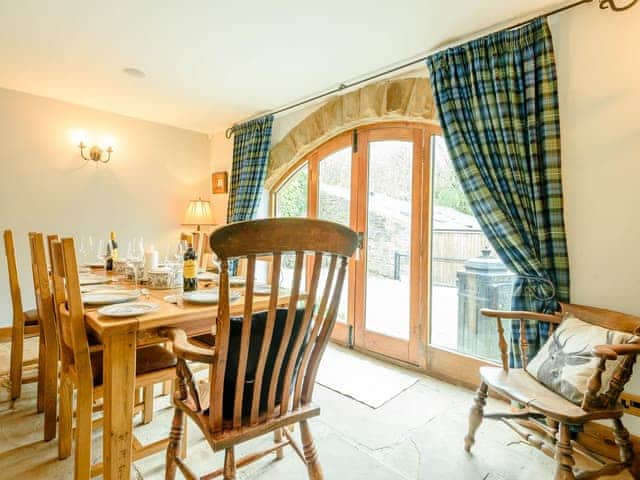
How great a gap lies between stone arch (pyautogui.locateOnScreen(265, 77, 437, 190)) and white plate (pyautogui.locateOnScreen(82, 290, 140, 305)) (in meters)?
2.16

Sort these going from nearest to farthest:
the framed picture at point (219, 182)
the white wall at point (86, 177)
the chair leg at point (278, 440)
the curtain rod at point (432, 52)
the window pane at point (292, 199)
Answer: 1. the chair leg at point (278, 440)
2. the curtain rod at point (432, 52)
3. the white wall at point (86, 177)
4. the window pane at point (292, 199)
5. the framed picture at point (219, 182)

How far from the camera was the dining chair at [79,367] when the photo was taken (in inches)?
50.2

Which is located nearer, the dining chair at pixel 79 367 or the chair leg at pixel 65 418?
the dining chair at pixel 79 367

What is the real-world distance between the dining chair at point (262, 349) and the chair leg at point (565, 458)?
0.91 m

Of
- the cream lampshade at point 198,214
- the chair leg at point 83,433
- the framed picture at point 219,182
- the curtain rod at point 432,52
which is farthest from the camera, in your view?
the framed picture at point 219,182

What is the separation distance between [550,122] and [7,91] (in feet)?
14.9

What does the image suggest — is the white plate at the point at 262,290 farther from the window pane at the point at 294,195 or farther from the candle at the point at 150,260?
the window pane at the point at 294,195

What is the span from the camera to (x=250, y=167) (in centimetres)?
374

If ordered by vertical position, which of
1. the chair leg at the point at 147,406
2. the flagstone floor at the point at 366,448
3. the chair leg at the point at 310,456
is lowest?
the flagstone floor at the point at 366,448

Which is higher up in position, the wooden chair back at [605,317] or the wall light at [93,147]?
the wall light at [93,147]

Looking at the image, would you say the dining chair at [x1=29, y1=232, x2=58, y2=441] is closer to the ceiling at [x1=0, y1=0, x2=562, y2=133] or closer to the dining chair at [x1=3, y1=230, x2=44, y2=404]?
the dining chair at [x1=3, y1=230, x2=44, y2=404]

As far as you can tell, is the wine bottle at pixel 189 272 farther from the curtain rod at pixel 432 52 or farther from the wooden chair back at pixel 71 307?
the curtain rod at pixel 432 52

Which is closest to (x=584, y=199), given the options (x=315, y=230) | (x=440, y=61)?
(x=440, y=61)

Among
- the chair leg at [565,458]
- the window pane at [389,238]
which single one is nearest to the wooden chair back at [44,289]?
the window pane at [389,238]
